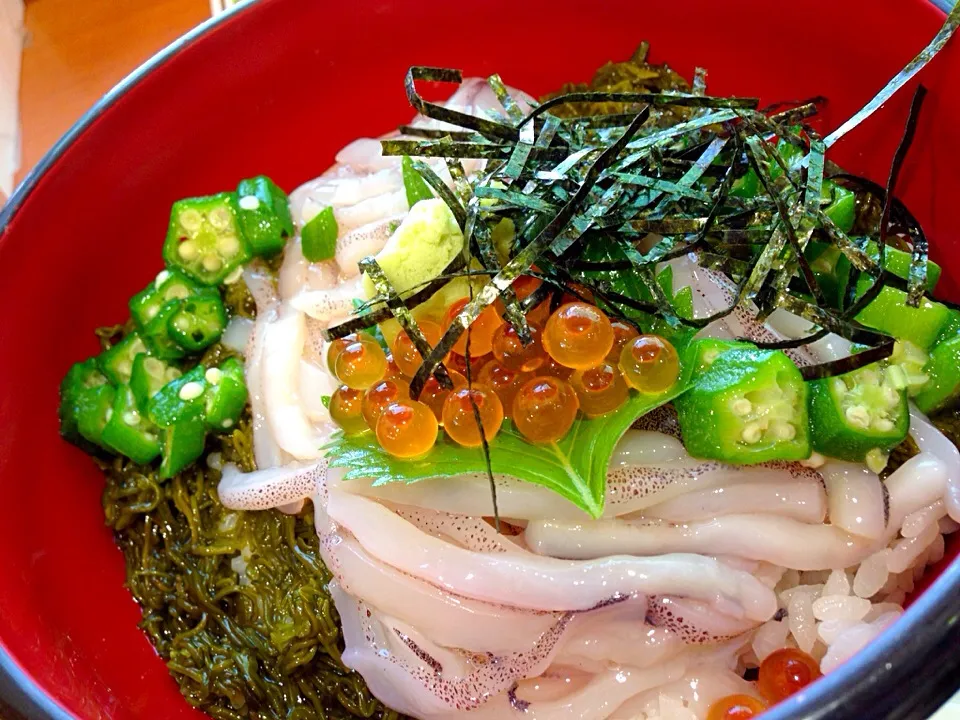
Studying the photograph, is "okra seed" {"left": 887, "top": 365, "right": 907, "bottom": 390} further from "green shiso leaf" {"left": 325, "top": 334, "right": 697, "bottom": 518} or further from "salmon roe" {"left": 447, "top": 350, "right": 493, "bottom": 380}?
"salmon roe" {"left": 447, "top": 350, "right": 493, "bottom": 380}

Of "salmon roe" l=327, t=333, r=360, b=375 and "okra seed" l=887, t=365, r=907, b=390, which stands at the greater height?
"salmon roe" l=327, t=333, r=360, b=375

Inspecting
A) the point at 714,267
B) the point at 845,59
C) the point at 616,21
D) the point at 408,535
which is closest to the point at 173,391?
the point at 408,535

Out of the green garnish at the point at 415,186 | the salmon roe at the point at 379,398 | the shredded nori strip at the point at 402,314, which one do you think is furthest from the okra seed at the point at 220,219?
the salmon roe at the point at 379,398

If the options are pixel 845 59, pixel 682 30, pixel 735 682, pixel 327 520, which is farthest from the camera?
pixel 682 30

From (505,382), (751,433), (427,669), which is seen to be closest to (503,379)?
(505,382)

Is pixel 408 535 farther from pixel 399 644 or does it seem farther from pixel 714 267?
pixel 714 267

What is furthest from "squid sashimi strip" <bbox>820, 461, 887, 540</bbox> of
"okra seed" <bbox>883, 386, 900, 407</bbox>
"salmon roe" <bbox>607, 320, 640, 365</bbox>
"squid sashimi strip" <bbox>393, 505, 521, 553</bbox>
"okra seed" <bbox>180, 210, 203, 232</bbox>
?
"okra seed" <bbox>180, 210, 203, 232</bbox>
